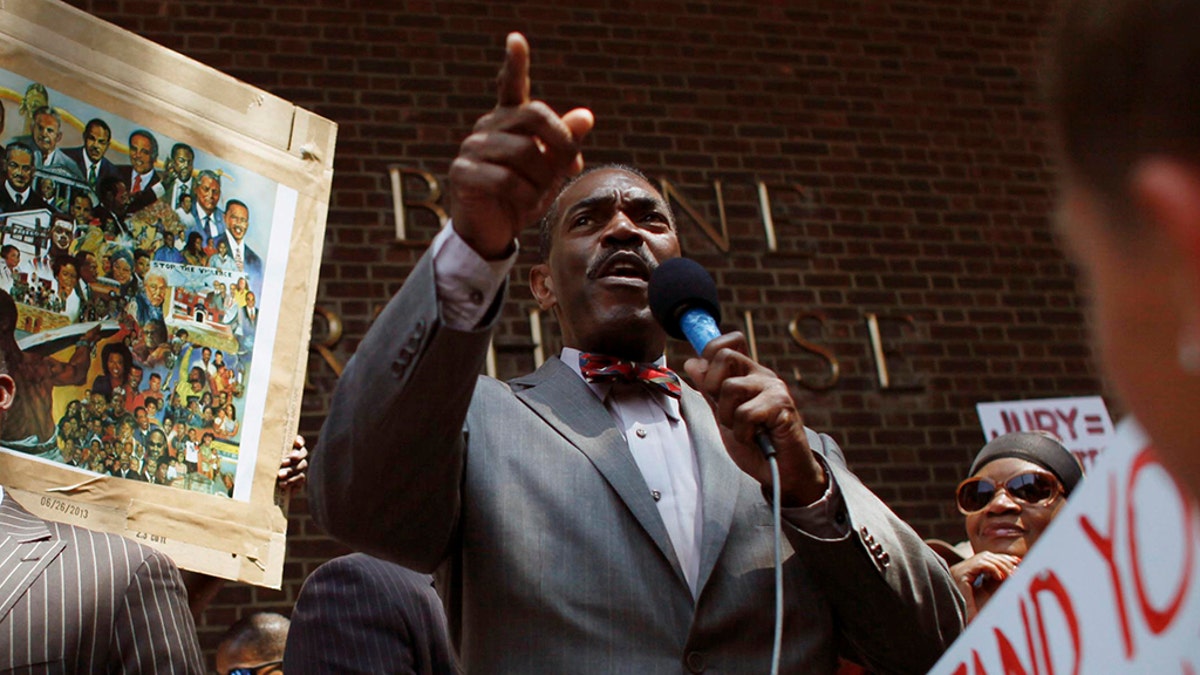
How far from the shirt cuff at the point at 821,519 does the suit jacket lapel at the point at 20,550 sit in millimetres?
1321

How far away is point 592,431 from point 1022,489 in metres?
1.91

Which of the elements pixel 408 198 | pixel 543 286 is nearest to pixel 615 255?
pixel 543 286

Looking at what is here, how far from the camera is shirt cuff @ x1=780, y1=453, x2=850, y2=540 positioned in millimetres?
1861

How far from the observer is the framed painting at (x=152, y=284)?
2287 millimetres

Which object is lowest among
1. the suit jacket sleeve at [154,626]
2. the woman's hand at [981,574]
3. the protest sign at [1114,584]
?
the protest sign at [1114,584]

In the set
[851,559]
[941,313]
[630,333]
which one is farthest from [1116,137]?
[941,313]

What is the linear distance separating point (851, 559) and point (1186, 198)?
122 cm

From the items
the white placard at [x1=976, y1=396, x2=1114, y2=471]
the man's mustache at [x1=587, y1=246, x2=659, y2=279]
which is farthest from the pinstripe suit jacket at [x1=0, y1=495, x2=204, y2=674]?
the white placard at [x1=976, y1=396, x2=1114, y2=471]

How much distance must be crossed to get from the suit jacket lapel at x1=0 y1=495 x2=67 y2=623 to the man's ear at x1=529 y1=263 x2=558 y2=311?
994mm

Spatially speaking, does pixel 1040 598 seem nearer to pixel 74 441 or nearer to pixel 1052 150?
pixel 1052 150

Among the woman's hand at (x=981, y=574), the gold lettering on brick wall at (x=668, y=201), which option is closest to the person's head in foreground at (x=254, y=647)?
the woman's hand at (x=981, y=574)

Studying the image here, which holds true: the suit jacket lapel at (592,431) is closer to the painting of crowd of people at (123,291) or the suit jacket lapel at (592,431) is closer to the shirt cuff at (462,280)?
the shirt cuff at (462,280)

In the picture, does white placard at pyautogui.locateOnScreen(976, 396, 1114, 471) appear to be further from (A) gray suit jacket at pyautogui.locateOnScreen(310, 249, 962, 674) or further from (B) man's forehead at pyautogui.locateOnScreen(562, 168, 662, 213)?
(A) gray suit jacket at pyautogui.locateOnScreen(310, 249, 962, 674)

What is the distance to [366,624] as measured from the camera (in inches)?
110
